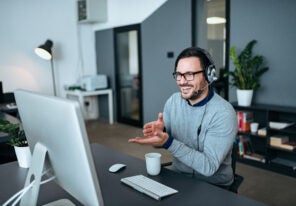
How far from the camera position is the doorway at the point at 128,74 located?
214 inches

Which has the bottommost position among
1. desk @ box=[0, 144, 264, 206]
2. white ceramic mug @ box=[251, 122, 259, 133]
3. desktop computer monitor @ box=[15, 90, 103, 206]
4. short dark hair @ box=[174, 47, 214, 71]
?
white ceramic mug @ box=[251, 122, 259, 133]

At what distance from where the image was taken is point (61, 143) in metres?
0.83

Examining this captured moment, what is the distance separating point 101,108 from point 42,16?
2185mm

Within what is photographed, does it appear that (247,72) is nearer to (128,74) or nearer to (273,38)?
(273,38)

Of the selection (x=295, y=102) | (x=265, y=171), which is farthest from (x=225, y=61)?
(x=265, y=171)

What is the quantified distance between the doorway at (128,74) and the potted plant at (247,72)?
224cm

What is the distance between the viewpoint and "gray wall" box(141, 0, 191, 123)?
14.6ft

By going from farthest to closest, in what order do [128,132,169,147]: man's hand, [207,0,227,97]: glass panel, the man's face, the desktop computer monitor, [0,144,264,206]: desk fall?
1. [207,0,227,97]: glass panel
2. the man's face
3. [128,132,169,147]: man's hand
4. [0,144,264,206]: desk
5. the desktop computer monitor

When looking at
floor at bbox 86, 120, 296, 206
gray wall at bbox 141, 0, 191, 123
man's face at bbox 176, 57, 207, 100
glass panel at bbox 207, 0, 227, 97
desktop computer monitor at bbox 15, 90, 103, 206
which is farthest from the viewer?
gray wall at bbox 141, 0, 191, 123

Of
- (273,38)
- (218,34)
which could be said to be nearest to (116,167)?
(273,38)

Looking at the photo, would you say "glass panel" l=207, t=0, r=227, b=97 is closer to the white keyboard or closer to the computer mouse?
the computer mouse

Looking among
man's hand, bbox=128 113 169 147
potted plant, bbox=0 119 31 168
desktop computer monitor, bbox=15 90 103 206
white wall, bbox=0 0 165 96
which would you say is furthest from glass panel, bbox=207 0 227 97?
desktop computer monitor, bbox=15 90 103 206

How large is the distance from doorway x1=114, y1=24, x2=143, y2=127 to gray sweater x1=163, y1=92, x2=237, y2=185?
3.73 metres

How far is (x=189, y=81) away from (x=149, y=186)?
583mm
